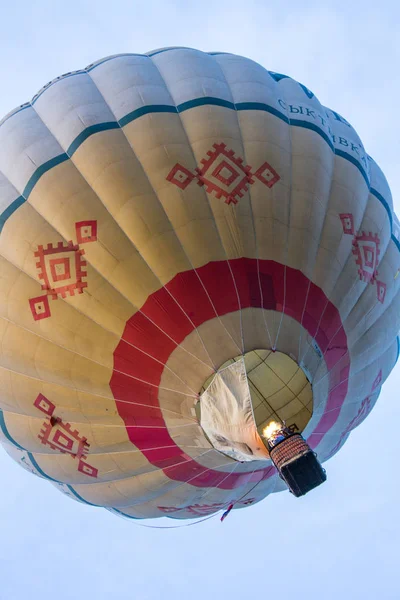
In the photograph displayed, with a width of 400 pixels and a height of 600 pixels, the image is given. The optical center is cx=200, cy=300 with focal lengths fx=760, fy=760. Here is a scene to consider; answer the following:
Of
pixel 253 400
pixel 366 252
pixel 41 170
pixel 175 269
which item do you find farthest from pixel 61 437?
pixel 366 252

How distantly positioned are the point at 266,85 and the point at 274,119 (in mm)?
552

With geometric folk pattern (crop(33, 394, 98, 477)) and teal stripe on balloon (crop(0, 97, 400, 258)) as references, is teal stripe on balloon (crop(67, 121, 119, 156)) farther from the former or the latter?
geometric folk pattern (crop(33, 394, 98, 477))

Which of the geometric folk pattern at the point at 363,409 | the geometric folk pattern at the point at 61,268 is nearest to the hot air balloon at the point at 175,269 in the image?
the geometric folk pattern at the point at 61,268

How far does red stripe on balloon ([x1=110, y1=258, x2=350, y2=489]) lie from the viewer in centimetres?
659

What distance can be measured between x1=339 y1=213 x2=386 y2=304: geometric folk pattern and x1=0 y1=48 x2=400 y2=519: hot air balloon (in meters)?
0.02

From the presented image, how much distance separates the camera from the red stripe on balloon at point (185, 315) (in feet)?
21.6

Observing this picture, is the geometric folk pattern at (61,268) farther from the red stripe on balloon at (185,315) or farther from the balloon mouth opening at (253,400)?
the balloon mouth opening at (253,400)

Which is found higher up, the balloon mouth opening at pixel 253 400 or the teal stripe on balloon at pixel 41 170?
the teal stripe on balloon at pixel 41 170

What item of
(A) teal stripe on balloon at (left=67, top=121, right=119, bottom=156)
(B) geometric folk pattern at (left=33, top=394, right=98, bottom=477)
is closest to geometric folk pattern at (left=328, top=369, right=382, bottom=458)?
(B) geometric folk pattern at (left=33, top=394, right=98, bottom=477)

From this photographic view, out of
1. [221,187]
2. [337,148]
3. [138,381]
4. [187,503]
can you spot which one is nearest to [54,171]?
[221,187]

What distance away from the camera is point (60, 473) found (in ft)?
25.6

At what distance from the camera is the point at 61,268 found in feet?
21.7

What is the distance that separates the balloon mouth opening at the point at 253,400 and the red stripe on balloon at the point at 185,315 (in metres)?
0.35

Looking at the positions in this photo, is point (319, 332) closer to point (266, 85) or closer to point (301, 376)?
point (301, 376)
